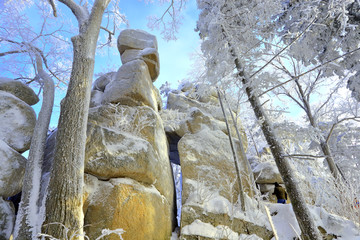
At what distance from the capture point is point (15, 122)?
5418 mm

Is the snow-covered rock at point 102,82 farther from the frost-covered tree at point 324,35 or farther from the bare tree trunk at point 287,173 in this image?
the frost-covered tree at point 324,35

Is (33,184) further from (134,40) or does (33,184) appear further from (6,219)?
(134,40)

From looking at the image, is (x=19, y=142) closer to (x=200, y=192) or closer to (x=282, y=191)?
(x=200, y=192)

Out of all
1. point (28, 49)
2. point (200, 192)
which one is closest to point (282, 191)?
point (200, 192)

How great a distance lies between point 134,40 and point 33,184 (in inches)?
332

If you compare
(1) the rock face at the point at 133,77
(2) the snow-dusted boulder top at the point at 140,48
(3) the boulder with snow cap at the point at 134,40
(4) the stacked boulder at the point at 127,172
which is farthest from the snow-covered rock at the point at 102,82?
(4) the stacked boulder at the point at 127,172

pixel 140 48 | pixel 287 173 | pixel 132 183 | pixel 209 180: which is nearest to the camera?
pixel 287 173

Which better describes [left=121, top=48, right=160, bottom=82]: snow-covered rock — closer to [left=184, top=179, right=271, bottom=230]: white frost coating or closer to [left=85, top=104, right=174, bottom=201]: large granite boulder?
[left=85, top=104, right=174, bottom=201]: large granite boulder

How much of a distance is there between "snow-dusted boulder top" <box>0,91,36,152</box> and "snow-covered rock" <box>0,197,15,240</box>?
1.58m

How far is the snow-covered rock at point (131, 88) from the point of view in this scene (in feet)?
23.4

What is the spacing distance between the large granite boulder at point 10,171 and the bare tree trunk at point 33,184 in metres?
0.54

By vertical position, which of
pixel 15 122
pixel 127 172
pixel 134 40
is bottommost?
pixel 127 172

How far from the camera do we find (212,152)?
324 inches

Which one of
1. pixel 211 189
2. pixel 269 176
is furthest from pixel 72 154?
pixel 269 176
